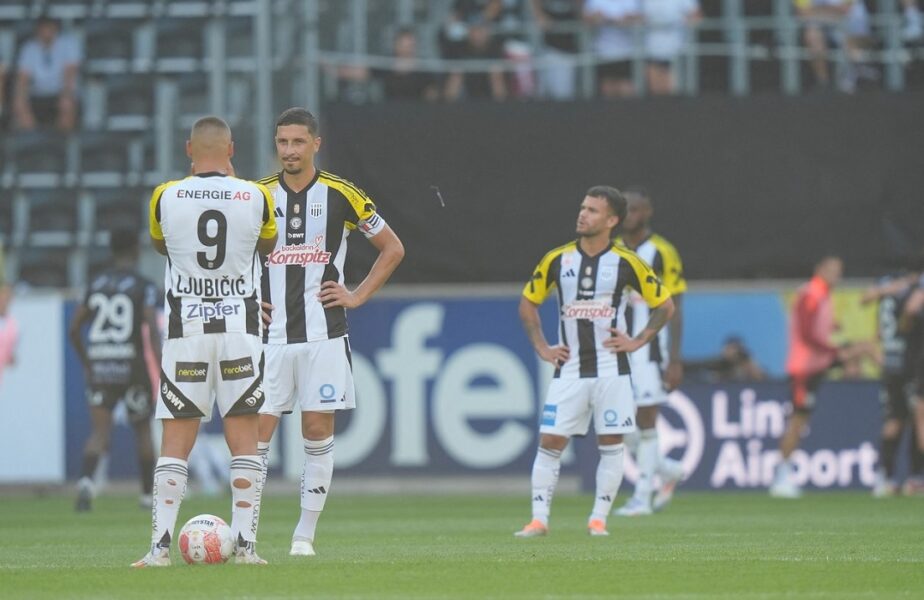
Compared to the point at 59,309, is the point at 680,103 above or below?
above

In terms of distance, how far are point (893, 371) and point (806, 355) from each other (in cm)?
84

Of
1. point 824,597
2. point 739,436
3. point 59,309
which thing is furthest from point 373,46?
point 824,597

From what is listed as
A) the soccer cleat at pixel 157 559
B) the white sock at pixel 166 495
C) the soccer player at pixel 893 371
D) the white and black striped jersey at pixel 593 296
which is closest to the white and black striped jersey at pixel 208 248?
the white sock at pixel 166 495

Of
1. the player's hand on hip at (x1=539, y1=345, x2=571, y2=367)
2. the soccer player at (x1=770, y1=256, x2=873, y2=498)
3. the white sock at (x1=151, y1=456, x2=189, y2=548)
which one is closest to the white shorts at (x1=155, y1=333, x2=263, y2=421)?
the white sock at (x1=151, y1=456, x2=189, y2=548)

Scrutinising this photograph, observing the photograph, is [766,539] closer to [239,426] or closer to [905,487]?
[239,426]

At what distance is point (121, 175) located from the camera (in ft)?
70.9

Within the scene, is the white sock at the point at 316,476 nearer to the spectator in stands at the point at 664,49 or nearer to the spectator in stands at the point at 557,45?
the spectator in stands at the point at 557,45

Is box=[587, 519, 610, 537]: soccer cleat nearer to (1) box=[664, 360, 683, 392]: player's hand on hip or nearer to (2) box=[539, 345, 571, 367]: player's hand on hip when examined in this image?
(2) box=[539, 345, 571, 367]: player's hand on hip

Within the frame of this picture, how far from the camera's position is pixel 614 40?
20.5 meters

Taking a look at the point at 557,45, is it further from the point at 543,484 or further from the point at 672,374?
the point at 543,484

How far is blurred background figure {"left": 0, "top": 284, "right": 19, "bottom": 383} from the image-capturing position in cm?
1889

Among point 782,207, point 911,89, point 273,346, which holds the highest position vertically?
point 911,89

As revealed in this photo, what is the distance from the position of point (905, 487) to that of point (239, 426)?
1102 centimetres

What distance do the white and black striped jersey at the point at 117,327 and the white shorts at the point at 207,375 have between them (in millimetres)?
7198
